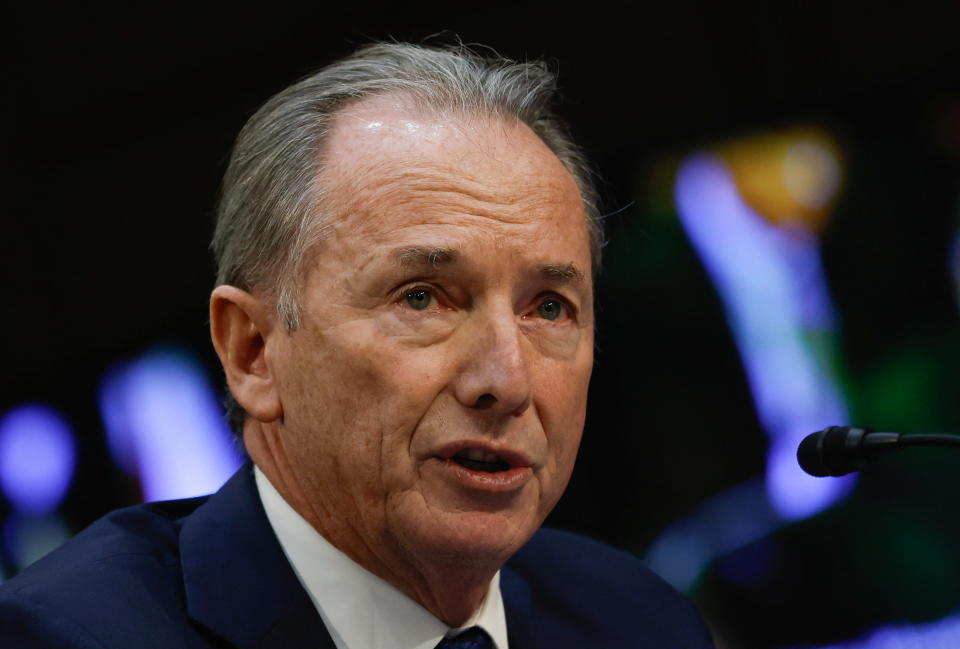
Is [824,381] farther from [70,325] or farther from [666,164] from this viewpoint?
[70,325]

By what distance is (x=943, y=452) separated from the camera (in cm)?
330

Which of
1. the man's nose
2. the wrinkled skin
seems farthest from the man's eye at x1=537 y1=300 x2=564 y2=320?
the man's nose

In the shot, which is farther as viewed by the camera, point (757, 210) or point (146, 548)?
point (757, 210)

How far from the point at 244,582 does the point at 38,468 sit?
110 inches

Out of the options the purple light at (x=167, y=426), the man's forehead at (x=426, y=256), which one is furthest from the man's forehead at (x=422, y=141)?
the purple light at (x=167, y=426)

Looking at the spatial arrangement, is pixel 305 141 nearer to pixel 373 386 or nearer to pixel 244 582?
pixel 373 386

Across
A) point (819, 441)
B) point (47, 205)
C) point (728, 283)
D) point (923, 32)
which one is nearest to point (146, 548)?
point (819, 441)

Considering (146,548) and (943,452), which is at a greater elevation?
(146,548)

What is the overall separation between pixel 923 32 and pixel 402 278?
111 inches

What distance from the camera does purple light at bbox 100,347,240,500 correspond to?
4191 mm

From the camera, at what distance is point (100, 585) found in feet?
5.74

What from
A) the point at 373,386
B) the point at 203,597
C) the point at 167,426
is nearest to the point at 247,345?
the point at 373,386

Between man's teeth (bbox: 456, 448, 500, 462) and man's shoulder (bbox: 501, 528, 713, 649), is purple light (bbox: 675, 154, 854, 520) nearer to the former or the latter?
man's shoulder (bbox: 501, 528, 713, 649)

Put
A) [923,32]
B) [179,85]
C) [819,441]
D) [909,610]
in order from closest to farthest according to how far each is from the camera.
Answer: [819,441] → [909,610] → [923,32] → [179,85]
